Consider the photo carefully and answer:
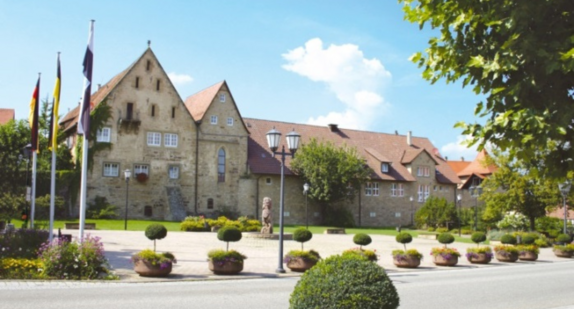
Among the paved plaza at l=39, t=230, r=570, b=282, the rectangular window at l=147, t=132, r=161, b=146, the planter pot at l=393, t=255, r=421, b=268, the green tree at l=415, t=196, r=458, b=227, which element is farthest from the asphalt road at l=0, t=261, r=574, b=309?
the rectangular window at l=147, t=132, r=161, b=146

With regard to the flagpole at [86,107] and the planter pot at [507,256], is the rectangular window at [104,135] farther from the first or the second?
the planter pot at [507,256]

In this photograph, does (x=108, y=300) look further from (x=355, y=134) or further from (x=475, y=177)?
A: (x=475, y=177)

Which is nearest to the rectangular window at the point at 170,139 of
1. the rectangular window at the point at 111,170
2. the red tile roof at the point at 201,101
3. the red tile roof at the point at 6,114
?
the red tile roof at the point at 201,101

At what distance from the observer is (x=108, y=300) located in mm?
11859

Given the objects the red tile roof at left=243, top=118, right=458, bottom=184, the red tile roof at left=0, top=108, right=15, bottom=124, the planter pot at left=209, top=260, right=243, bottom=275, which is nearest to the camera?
the planter pot at left=209, top=260, right=243, bottom=275

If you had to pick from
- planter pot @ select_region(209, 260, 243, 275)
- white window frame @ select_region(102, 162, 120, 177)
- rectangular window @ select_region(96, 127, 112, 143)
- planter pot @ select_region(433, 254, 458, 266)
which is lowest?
planter pot @ select_region(433, 254, 458, 266)

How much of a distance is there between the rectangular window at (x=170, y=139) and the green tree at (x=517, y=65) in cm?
4502

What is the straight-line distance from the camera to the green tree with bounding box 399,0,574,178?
6.11m

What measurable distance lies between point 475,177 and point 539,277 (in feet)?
171

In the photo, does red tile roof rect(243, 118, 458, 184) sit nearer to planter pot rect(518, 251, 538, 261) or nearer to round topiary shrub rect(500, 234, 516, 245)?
round topiary shrub rect(500, 234, 516, 245)

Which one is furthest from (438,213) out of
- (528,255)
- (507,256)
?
(507,256)

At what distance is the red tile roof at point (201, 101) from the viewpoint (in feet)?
176

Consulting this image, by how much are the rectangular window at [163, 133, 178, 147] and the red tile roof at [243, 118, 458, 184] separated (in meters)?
7.78

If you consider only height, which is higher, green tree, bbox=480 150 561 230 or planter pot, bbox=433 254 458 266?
green tree, bbox=480 150 561 230
